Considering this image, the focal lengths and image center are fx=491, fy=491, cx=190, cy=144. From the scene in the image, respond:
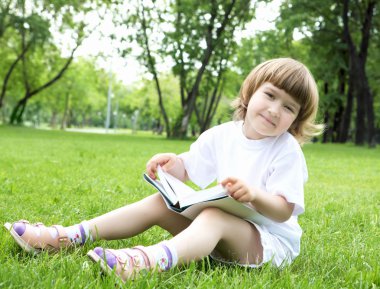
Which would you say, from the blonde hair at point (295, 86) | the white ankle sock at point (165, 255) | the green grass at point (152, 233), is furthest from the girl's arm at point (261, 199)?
the blonde hair at point (295, 86)

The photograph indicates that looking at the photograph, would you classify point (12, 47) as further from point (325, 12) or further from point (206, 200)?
point (206, 200)

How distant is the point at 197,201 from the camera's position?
90.4 inches

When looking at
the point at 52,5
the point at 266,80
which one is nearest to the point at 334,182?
the point at 266,80

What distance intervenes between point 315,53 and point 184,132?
8612 millimetres

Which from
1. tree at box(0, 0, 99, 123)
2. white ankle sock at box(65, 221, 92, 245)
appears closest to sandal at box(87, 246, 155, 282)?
white ankle sock at box(65, 221, 92, 245)

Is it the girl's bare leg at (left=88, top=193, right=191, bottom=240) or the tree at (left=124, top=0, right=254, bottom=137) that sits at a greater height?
the tree at (left=124, top=0, right=254, bottom=137)

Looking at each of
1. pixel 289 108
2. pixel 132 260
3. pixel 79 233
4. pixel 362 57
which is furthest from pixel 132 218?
pixel 362 57

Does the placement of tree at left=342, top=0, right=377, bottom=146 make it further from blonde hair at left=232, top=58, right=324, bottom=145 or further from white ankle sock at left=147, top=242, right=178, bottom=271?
white ankle sock at left=147, top=242, right=178, bottom=271

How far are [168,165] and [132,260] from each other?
91 centimetres

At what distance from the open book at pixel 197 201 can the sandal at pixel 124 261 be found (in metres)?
0.37

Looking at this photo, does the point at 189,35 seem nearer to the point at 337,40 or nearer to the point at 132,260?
the point at 337,40

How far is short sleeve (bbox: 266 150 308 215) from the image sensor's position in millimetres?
2410

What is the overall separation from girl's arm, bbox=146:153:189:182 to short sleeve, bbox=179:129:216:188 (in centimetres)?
4

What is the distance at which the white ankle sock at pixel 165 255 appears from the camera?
6.86 ft
